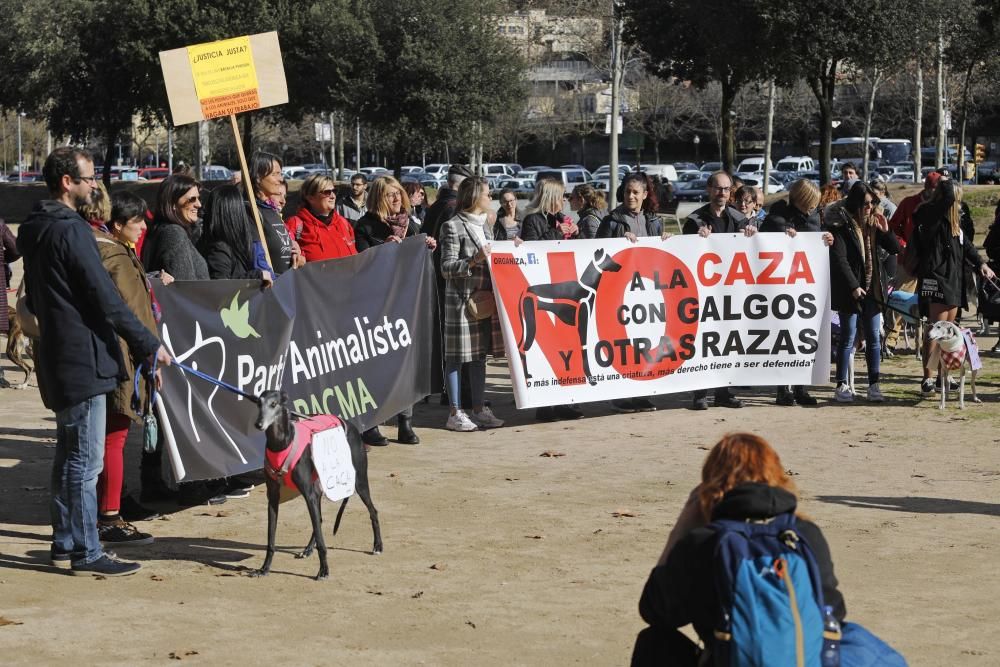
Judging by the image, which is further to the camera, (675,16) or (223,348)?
(675,16)

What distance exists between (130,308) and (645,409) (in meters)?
5.69

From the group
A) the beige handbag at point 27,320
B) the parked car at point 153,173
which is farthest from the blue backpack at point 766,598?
the parked car at point 153,173

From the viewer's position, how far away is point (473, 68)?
47.3 meters

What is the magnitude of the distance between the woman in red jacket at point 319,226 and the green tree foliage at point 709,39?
27.1 m

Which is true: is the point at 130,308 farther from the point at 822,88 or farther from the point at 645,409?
the point at 822,88

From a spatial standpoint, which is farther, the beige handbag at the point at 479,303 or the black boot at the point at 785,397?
the black boot at the point at 785,397

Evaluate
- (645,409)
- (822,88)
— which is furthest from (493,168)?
(645,409)

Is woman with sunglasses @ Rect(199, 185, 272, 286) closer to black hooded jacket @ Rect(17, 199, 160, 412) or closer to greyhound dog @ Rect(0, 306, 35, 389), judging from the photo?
black hooded jacket @ Rect(17, 199, 160, 412)

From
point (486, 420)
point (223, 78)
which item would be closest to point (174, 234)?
point (223, 78)

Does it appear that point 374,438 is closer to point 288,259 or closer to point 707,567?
point 288,259

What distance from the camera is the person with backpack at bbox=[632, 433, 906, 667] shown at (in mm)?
3633

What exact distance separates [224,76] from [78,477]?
154 inches

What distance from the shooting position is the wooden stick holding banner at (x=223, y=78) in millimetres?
9328

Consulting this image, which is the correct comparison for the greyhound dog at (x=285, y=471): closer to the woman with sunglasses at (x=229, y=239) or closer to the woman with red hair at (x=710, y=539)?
the woman with sunglasses at (x=229, y=239)
